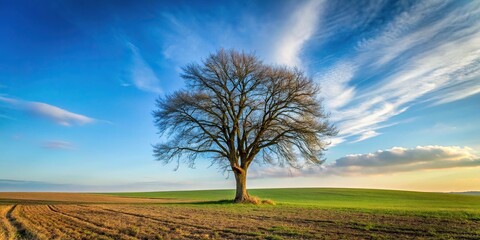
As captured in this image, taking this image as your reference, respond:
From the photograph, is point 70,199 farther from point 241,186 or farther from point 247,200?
point 247,200

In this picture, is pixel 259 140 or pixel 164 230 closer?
pixel 164 230

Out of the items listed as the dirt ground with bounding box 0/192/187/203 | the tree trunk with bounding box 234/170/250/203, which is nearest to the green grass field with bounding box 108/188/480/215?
the tree trunk with bounding box 234/170/250/203

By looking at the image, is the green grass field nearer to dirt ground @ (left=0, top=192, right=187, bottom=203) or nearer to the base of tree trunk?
the base of tree trunk

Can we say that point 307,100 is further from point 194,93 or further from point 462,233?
point 462,233

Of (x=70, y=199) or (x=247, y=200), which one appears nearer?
(x=247, y=200)

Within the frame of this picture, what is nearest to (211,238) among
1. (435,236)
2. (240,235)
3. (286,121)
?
(240,235)

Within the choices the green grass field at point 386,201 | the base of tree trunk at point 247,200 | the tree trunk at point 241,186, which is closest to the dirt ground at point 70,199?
the green grass field at point 386,201

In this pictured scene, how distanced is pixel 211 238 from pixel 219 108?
21.0 m

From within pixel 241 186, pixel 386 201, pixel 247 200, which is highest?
pixel 241 186

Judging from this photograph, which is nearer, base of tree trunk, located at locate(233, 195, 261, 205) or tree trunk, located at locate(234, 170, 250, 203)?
base of tree trunk, located at locate(233, 195, 261, 205)

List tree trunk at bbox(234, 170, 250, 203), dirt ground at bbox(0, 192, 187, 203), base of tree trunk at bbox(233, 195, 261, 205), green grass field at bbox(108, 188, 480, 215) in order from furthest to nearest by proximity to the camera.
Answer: dirt ground at bbox(0, 192, 187, 203)
tree trunk at bbox(234, 170, 250, 203)
base of tree trunk at bbox(233, 195, 261, 205)
green grass field at bbox(108, 188, 480, 215)

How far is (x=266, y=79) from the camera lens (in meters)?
30.9

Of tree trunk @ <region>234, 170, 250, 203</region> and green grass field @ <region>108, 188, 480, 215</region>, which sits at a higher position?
tree trunk @ <region>234, 170, 250, 203</region>

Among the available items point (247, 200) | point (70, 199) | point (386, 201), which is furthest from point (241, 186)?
point (70, 199)
